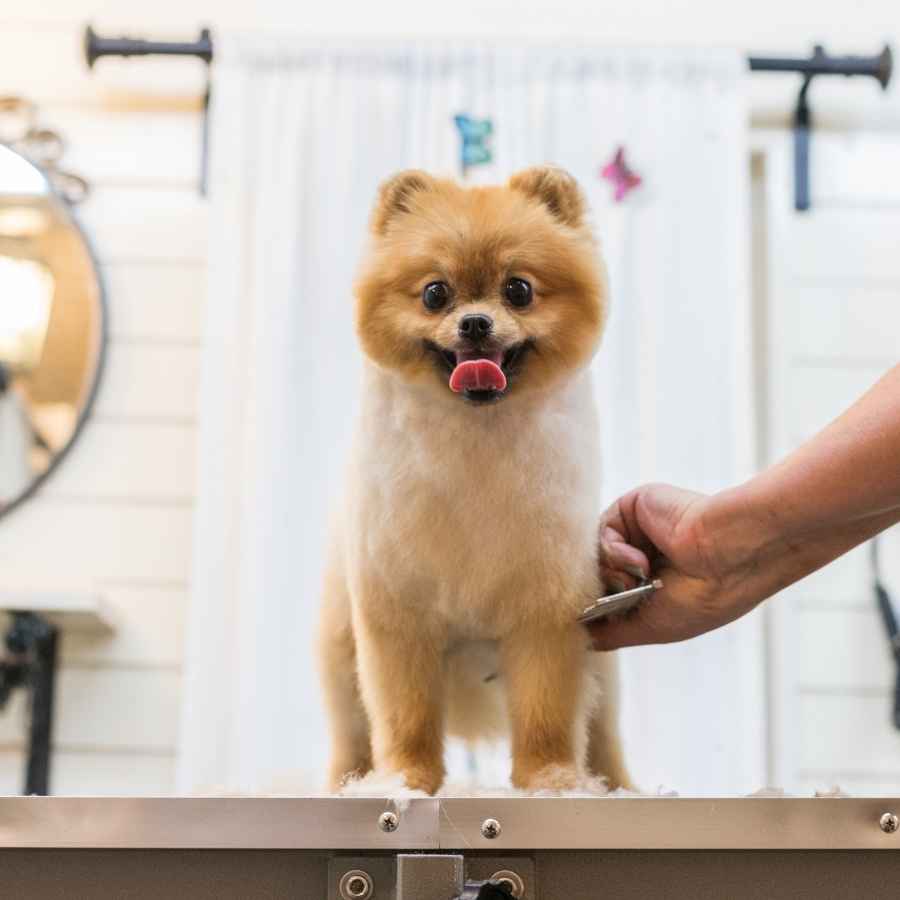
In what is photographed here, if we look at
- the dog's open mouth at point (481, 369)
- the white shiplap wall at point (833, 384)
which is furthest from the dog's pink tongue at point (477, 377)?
the white shiplap wall at point (833, 384)

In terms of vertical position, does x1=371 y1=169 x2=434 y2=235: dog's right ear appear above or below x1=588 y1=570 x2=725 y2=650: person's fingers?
above

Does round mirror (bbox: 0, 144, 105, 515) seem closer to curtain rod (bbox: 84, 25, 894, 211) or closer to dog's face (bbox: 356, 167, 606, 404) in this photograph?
curtain rod (bbox: 84, 25, 894, 211)

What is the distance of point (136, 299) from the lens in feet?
8.02

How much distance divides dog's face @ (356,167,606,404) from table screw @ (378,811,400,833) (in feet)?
1.34

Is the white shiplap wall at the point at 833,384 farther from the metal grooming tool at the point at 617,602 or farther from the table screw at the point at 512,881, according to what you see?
the table screw at the point at 512,881

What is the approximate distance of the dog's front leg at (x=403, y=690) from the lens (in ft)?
3.60

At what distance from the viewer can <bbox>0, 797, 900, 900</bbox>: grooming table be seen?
27.4 inches

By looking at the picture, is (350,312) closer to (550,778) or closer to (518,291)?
(518,291)

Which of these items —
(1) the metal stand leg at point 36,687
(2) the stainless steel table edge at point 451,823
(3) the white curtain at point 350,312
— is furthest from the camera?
(1) the metal stand leg at point 36,687

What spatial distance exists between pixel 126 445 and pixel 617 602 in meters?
1.55

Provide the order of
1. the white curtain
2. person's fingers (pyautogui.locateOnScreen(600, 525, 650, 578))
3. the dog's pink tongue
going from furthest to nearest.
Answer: the white curtain, person's fingers (pyautogui.locateOnScreen(600, 525, 650, 578)), the dog's pink tongue

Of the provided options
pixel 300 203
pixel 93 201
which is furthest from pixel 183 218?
pixel 300 203

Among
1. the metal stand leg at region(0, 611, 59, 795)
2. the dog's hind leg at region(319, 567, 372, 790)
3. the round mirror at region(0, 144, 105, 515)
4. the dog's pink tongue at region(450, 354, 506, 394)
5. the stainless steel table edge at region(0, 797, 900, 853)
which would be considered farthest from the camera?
the round mirror at region(0, 144, 105, 515)

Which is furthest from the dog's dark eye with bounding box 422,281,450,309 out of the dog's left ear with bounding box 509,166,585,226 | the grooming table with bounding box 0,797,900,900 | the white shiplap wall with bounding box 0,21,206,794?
the white shiplap wall with bounding box 0,21,206,794
